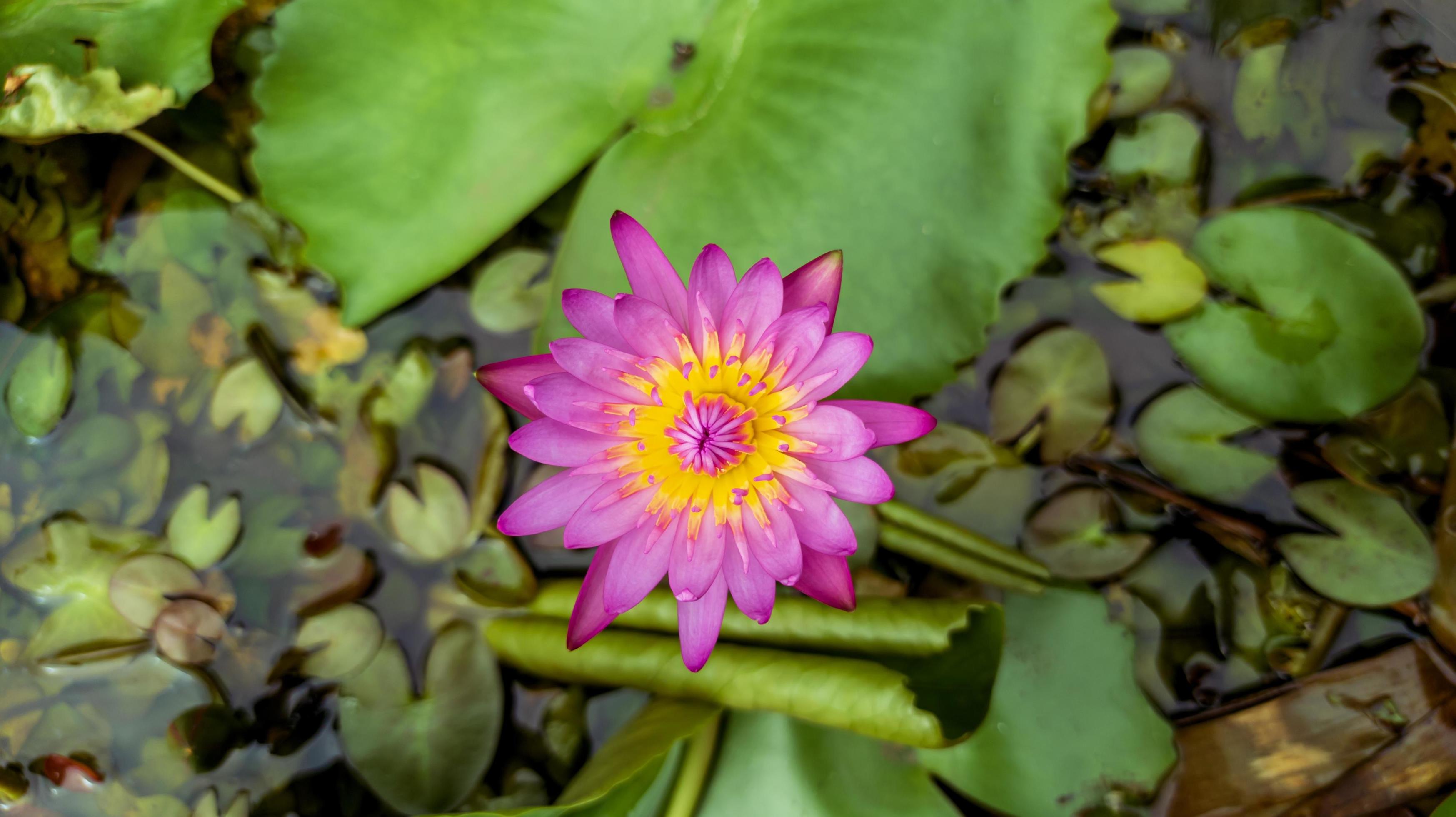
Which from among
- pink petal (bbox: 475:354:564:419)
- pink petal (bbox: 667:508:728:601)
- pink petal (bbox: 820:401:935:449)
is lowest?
pink petal (bbox: 667:508:728:601)

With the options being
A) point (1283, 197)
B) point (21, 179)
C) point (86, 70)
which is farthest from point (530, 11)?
point (1283, 197)

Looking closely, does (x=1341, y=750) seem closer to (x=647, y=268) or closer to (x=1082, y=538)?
(x=1082, y=538)

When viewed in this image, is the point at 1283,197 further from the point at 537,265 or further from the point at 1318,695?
the point at 537,265

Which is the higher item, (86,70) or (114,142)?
(86,70)


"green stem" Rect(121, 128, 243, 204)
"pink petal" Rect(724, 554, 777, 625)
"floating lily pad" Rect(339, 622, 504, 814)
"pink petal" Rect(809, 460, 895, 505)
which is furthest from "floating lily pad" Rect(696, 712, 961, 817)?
"green stem" Rect(121, 128, 243, 204)

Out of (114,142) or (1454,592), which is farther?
(114,142)

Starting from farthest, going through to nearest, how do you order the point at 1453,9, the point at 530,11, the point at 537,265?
the point at 537,265, the point at 1453,9, the point at 530,11

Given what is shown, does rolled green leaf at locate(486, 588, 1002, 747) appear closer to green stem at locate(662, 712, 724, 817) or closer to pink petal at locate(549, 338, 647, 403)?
green stem at locate(662, 712, 724, 817)
